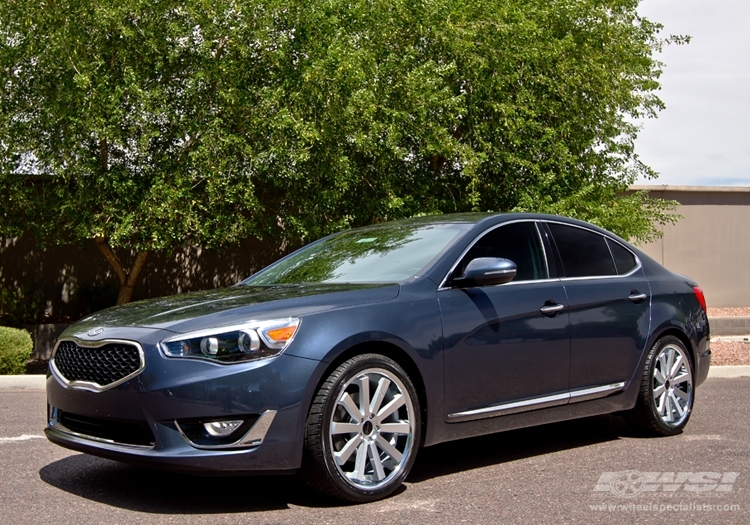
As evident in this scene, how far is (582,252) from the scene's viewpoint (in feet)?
22.3

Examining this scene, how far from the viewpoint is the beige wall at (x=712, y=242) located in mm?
21453

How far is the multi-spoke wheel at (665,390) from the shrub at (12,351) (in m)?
8.26

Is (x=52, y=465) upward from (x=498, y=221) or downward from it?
downward

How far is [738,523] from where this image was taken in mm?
4695

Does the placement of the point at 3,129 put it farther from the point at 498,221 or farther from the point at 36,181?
the point at 498,221

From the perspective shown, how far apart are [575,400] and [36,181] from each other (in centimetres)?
1141

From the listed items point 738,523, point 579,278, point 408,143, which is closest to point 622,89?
point 408,143

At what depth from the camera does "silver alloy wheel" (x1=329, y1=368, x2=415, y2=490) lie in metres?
4.93

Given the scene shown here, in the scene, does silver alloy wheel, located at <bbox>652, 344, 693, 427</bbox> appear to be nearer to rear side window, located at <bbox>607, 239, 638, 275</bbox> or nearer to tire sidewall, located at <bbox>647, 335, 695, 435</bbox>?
tire sidewall, located at <bbox>647, 335, 695, 435</bbox>

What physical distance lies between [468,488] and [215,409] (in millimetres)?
1691

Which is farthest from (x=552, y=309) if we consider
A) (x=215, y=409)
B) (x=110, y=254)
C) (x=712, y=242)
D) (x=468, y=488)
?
(x=712, y=242)

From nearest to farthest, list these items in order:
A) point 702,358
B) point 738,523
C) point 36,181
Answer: point 738,523
point 702,358
point 36,181

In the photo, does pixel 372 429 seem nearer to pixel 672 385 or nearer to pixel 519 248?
pixel 519 248

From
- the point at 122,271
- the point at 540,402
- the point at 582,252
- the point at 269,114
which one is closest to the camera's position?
the point at 540,402
